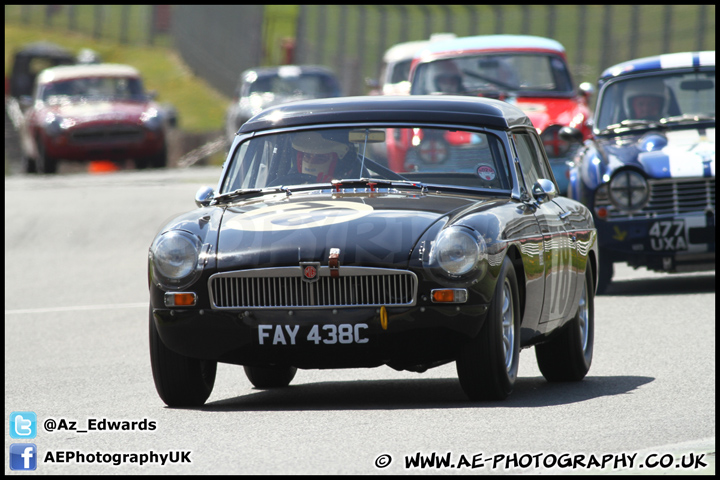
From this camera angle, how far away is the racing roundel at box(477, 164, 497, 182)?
26.2 feet

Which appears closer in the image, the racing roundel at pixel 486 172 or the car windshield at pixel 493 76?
the racing roundel at pixel 486 172

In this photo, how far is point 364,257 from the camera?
6879 millimetres

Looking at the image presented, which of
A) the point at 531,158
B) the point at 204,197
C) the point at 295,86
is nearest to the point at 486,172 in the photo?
the point at 531,158

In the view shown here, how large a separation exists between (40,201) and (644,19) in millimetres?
13050

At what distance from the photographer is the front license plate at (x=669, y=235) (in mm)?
12727

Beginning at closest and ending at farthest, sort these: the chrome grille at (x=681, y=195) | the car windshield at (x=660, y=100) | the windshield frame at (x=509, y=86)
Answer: the chrome grille at (x=681, y=195) → the car windshield at (x=660, y=100) → the windshield frame at (x=509, y=86)

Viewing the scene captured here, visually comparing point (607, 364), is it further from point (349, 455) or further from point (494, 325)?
point (349, 455)

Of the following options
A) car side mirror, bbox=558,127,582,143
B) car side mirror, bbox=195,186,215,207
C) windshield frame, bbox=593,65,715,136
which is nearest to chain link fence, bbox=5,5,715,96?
windshield frame, bbox=593,65,715,136

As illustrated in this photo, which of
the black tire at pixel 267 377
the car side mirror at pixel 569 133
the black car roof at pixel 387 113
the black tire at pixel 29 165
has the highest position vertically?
the black car roof at pixel 387 113

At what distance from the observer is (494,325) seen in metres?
6.93

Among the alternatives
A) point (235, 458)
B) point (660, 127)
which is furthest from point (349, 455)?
point (660, 127)

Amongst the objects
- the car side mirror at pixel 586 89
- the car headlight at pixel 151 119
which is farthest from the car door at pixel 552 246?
the car headlight at pixel 151 119

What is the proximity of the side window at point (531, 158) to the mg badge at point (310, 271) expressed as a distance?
5.61ft

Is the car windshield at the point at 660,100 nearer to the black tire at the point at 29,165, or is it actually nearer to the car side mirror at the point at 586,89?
the car side mirror at the point at 586,89
